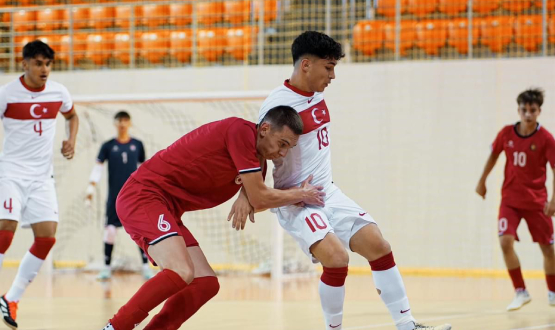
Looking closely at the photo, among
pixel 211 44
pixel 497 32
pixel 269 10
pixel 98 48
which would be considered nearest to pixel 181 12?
pixel 211 44

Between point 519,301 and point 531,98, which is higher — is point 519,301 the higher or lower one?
the lower one

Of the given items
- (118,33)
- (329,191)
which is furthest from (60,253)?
(329,191)

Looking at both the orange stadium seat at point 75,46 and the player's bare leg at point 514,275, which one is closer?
the player's bare leg at point 514,275

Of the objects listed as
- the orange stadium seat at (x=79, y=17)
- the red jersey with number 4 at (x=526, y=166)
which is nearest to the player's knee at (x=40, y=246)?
the red jersey with number 4 at (x=526, y=166)

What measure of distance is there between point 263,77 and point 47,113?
638cm

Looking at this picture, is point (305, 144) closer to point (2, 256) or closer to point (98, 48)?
point (2, 256)

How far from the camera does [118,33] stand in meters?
14.2

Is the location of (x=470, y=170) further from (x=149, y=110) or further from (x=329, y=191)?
(x=329, y=191)

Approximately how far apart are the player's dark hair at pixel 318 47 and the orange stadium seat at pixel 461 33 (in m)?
8.02

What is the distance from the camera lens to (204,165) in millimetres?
4168

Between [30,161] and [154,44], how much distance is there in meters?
7.88

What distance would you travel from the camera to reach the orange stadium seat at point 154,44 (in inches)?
537

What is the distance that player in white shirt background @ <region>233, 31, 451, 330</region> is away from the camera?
445 cm

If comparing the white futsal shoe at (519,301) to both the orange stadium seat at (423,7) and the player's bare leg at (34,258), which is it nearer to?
the player's bare leg at (34,258)
